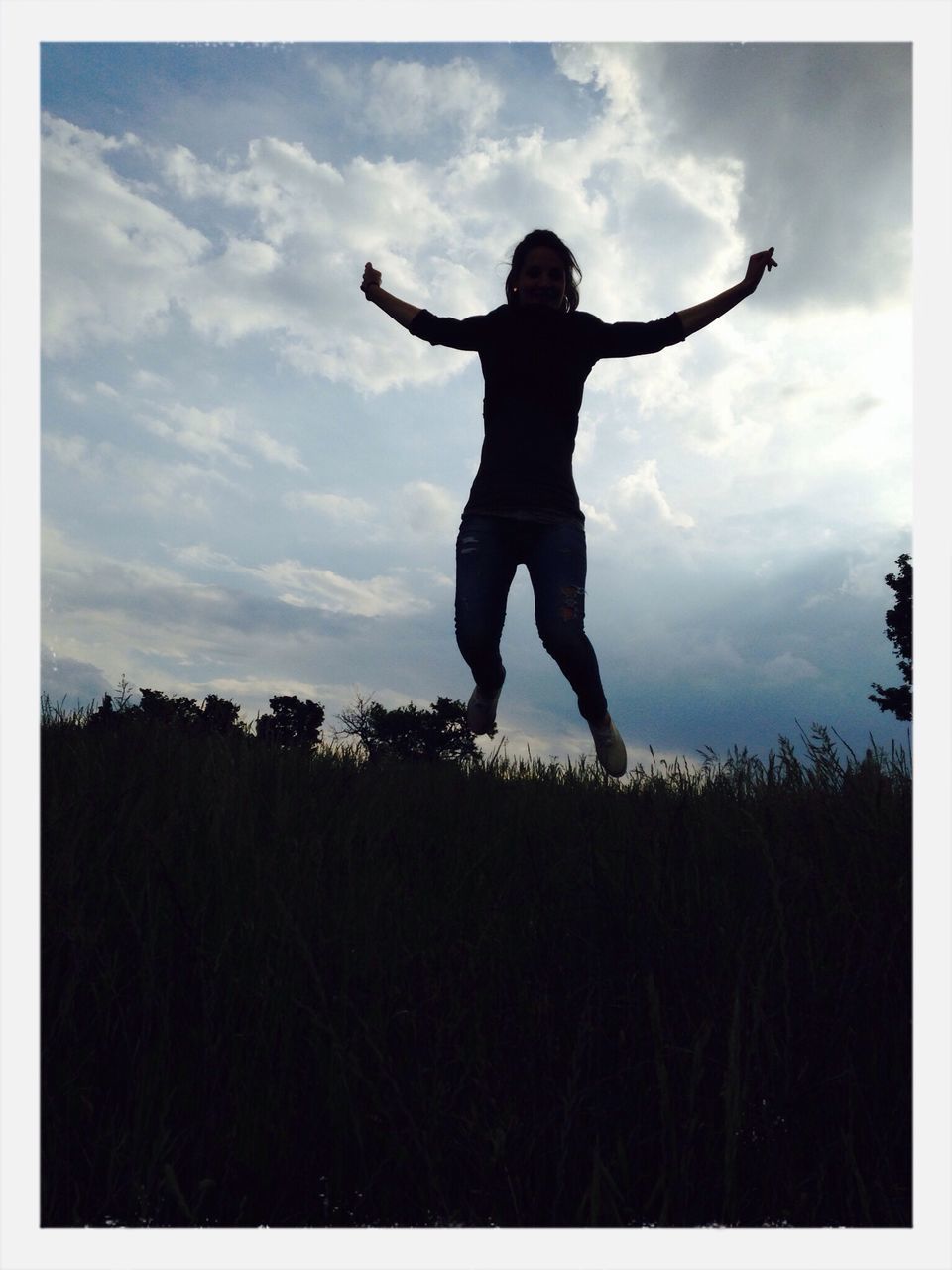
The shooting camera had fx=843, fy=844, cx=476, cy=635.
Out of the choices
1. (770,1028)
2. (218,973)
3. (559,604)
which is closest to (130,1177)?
(218,973)

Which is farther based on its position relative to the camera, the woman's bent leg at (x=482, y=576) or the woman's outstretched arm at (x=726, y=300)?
the woman's bent leg at (x=482, y=576)

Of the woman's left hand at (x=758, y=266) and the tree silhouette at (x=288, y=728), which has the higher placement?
the woman's left hand at (x=758, y=266)

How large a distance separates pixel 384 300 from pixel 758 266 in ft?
5.90

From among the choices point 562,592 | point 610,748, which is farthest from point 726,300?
point 610,748

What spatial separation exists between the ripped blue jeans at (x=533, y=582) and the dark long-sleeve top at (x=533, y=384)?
10 cm

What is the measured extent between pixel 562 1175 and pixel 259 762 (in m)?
2.62

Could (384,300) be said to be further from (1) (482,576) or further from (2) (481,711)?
A: (2) (481,711)

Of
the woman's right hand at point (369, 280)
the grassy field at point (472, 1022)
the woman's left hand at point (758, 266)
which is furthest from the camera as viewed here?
the woman's right hand at point (369, 280)

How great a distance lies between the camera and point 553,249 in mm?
4441

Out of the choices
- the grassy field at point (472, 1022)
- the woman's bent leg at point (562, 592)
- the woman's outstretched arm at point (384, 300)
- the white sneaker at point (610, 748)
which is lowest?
the grassy field at point (472, 1022)

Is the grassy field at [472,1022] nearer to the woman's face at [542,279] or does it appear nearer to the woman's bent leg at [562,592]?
the woman's bent leg at [562,592]

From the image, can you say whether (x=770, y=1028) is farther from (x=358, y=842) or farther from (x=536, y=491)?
(x=536, y=491)

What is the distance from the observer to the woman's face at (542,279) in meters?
4.39

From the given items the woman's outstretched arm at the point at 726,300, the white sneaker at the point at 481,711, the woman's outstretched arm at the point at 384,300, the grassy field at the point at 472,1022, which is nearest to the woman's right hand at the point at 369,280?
the woman's outstretched arm at the point at 384,300
